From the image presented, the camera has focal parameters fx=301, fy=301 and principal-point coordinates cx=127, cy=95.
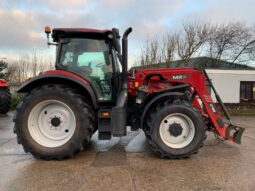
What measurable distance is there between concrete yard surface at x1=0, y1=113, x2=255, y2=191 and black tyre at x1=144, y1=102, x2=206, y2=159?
195 millimetres

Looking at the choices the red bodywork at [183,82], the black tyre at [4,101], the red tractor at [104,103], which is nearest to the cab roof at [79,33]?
the red tractor at [104,103]

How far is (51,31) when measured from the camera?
18.7ft

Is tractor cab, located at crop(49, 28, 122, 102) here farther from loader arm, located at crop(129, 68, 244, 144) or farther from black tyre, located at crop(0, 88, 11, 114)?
black tyre, located at crop(0, 88, 11, 114)

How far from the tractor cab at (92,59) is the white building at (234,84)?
14854 mm

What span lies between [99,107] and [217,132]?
227cm

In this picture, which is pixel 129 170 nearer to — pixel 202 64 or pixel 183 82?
pixel 183 82

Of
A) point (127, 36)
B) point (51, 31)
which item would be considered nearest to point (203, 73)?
point (127, 36)

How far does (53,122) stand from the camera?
217 inches

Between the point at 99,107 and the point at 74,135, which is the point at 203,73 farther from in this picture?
the point at 74,135

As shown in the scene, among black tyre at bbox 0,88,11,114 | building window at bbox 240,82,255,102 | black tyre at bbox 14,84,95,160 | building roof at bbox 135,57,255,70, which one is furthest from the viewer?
building roof at bbox 135,57,255,70

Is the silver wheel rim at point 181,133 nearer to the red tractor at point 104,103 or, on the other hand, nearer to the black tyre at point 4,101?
the red tractor at point 104,103

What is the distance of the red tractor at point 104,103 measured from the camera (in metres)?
5.33

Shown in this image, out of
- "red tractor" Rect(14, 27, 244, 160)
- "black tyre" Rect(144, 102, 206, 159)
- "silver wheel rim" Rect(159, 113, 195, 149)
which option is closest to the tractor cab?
"red tractor" Rect(14, 27, 244, 160)

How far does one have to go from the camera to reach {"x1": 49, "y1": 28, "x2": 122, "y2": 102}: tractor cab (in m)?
5.70
